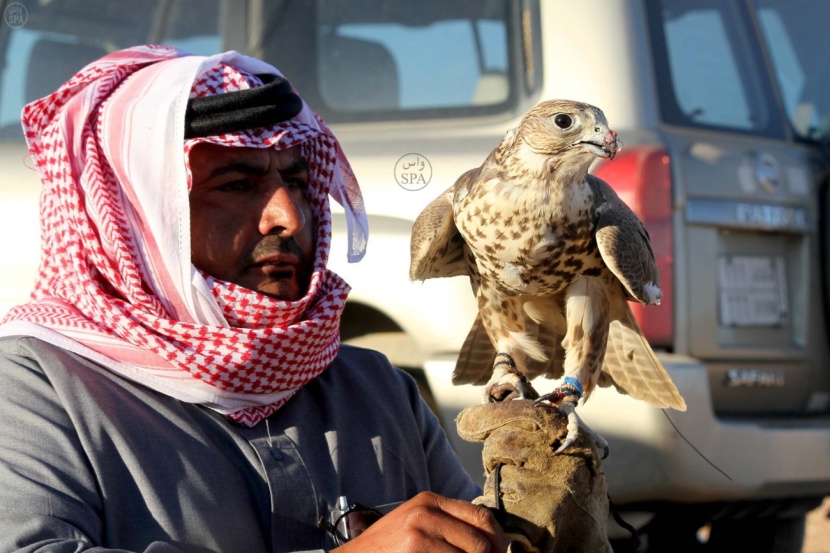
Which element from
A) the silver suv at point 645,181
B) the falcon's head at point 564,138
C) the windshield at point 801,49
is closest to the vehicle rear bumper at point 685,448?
the silver suv at point 645,181

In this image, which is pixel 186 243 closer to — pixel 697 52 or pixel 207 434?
pixel 207 434

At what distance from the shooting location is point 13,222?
420 cm

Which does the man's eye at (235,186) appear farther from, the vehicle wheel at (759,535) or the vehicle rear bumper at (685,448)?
the vehicle wheel at (759,535)

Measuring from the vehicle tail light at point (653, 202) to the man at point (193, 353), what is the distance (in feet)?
4.13

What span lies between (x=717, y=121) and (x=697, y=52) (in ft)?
0.93

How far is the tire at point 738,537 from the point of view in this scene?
4.93 metres

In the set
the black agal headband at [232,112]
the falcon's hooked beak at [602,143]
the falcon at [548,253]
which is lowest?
the falcon at [548,253]

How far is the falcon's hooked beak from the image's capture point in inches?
88.0

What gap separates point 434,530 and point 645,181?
→ 2.01 m

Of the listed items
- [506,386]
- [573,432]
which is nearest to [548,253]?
[506,386]

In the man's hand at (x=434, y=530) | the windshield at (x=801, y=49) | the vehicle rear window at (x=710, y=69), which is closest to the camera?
the man's hand at (x=434, y=530)

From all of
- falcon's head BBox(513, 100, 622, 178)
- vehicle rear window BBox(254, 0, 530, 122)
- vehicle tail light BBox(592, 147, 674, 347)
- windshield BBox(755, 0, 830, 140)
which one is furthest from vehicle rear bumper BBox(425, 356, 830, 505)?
windshield BBox(755, 0, 830, 140)

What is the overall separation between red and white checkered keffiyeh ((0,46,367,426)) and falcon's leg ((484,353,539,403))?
37cm

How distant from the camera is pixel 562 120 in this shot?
2350 millimetres
